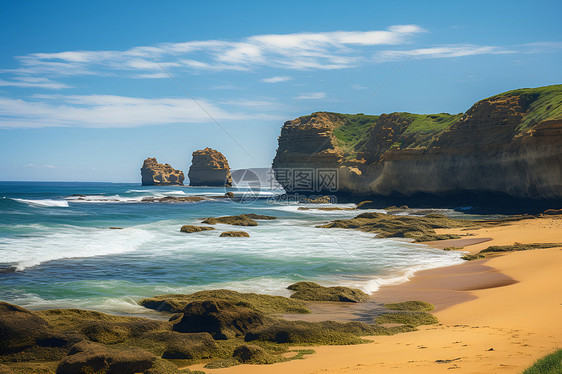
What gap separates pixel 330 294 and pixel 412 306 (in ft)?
5.94

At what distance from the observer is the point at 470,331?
6.73 meters

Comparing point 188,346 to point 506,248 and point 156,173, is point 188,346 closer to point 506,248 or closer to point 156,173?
point 506,248

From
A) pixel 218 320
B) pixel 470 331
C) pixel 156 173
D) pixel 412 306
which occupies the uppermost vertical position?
pixel 156 173

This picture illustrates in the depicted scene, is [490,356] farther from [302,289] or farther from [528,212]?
[528,212]

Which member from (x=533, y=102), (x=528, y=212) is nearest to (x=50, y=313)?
(x=528, y=212)

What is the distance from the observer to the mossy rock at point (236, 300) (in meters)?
8.66

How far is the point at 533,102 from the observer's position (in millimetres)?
35156

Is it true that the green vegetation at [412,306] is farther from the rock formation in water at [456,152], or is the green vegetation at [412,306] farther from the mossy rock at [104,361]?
the rock formation in water at [456,152]

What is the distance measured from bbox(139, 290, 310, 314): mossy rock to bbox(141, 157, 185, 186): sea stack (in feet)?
466

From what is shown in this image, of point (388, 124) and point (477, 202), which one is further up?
point (388, 124)

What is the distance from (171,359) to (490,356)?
3945 millimetres

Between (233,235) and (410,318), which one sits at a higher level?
(410,318)

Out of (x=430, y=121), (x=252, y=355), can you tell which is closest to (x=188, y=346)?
(x=252, y=355)

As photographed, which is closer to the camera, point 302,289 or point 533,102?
point 302,289
